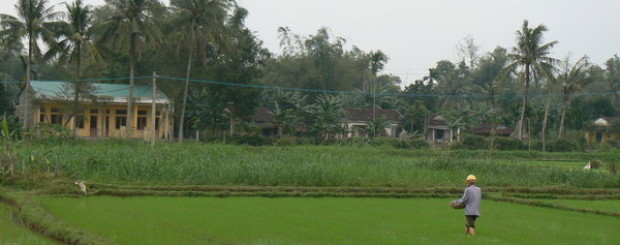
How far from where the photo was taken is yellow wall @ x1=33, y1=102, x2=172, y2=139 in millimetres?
43594

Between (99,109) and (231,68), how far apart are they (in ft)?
29.7

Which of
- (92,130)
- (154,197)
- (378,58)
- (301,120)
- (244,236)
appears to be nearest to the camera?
(244,236)

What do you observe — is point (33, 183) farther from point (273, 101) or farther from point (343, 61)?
point (343, 61)

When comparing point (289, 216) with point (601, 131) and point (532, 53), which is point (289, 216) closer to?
point (532, 53)

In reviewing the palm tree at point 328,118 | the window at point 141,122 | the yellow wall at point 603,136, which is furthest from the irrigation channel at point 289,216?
the yellow wall at point 603,136

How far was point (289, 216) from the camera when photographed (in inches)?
576

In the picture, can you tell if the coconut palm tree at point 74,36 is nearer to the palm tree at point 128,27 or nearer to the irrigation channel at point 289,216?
the palm tree at point 128,27

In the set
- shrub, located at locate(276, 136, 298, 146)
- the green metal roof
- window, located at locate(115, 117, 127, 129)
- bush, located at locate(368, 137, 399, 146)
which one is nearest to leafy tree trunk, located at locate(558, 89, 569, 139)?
bush, located at locate(368, 137, 399, 146)

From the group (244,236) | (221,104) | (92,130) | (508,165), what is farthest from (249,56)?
(244,236)

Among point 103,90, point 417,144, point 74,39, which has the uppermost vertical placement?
point 74,39

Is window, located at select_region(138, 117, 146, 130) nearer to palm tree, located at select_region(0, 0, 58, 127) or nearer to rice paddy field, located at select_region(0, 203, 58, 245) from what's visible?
palm tree, located at select_region(0, 0, 58, 127)

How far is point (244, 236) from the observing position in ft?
38.1

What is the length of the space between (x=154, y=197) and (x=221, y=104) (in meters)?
29.1

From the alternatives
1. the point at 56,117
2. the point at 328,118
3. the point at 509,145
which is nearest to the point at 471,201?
the point at 328,118
